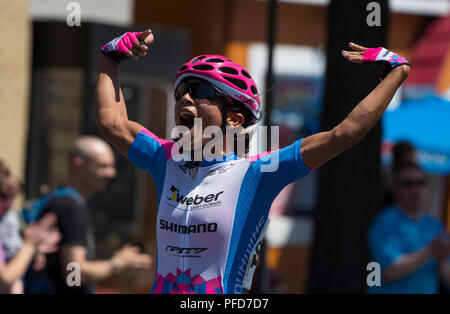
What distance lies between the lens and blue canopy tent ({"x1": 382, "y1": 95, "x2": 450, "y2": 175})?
8445mm

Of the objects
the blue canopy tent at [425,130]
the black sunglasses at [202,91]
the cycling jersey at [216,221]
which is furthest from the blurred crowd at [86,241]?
the blue canopy tent at [425,130]

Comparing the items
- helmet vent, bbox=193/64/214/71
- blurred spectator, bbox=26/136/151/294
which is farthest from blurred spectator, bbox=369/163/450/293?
helmet vent, bbox=193/64/214/71

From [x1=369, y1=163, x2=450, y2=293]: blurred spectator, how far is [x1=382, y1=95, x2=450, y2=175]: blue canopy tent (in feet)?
9.65

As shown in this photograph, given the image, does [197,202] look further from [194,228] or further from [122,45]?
A: [122,45]

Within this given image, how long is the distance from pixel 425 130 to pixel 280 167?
243 inches

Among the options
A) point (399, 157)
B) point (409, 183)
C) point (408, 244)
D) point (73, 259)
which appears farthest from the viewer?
point (399, 157)

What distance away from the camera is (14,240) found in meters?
4.73

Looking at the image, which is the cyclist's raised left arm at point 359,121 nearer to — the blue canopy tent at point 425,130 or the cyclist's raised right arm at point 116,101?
the cyclist's raised right arm at point 116,101

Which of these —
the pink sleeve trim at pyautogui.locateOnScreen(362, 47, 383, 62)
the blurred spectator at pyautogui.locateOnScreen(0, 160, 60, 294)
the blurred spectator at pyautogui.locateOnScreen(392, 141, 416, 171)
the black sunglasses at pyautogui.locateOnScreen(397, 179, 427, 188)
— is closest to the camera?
the pink sleeve trim at pyautogui.locateOnScreen(362, 47, 383, 62)

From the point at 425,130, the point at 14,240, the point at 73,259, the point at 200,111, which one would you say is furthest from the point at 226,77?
the point at 425,130

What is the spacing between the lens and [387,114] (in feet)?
29.7

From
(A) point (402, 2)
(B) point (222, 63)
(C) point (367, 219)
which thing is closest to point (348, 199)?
(C) point (367, 219)

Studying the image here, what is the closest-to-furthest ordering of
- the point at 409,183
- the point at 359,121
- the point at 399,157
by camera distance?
the point at 359,121 → the point at 409,183 → the point at 399,157

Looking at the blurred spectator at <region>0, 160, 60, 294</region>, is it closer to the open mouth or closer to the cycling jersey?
the cycling jersey
